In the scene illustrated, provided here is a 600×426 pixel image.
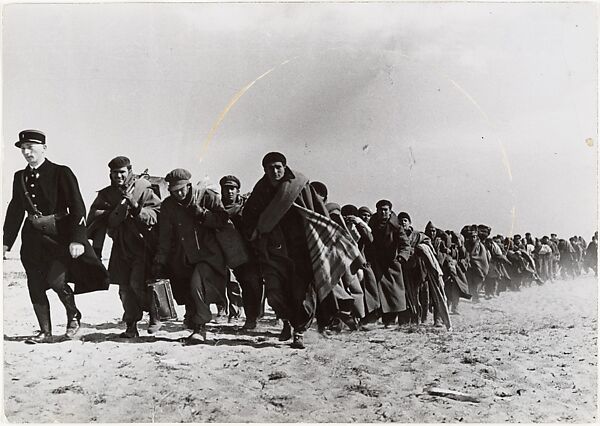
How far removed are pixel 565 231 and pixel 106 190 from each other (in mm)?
5583

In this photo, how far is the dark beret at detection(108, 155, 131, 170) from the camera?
8422 mm

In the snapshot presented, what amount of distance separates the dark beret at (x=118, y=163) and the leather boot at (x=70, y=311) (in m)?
1.38

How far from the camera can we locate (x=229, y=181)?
28.0ft

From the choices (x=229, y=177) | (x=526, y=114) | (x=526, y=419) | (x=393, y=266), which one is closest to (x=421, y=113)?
(x=526, y=114)

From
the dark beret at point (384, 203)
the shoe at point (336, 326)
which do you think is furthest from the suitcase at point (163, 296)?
the dark beret at point (384, 203)

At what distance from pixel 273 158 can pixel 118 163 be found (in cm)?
167

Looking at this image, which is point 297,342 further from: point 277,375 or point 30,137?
point 30,137

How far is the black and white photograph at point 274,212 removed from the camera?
812cm

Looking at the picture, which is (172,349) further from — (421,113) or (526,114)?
(526,114)

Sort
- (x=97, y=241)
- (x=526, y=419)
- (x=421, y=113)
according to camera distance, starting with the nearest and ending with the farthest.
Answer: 1. (x=526, y=419)
2. (x=97, y=241)
3. (x=421, y=113)

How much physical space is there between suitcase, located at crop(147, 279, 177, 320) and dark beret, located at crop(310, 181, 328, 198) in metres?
1.94

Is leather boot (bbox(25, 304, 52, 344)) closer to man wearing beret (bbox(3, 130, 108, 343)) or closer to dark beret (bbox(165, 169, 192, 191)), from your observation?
man wearing beret (bbox(3, 130, 108, 343))

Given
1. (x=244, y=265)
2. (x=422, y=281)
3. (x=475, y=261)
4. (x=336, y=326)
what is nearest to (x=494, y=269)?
(x=475, y=261)

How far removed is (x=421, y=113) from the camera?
913 centimetres
